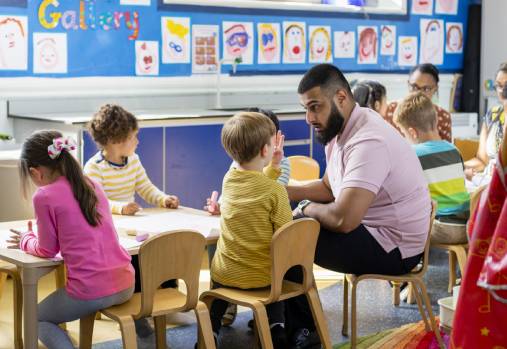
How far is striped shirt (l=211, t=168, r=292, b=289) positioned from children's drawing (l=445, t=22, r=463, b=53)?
5.34 metres

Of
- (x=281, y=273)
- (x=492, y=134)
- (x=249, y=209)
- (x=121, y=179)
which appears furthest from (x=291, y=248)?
(x=492, y=134)

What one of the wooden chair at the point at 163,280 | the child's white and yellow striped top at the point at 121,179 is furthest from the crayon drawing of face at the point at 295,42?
the wooden chair at the point at 163,280

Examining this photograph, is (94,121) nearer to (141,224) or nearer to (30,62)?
(141,224)

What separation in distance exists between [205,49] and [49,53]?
126cm

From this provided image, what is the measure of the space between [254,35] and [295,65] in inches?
19.8

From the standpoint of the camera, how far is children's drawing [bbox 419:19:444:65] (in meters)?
7.86

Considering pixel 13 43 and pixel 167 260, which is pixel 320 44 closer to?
pixel 13 43

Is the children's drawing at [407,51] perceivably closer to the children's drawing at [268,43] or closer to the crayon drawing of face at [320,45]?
the crayon drawing of face at [320,45]

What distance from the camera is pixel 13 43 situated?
16.9ft

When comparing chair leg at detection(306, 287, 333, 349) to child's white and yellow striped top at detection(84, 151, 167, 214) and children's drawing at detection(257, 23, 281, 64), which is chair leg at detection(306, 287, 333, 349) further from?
children's drawing at detection(257, 23, 281, 64)

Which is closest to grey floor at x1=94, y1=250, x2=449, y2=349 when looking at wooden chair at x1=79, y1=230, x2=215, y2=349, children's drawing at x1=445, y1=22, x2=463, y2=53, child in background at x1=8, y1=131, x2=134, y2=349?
wooden chair at x1=79, y1=230, x2=215, y2=349

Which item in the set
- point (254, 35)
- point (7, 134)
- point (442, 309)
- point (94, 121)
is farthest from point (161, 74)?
point (442, 309)

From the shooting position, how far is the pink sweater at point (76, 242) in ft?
9.10

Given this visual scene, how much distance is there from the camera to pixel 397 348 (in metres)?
3.64
